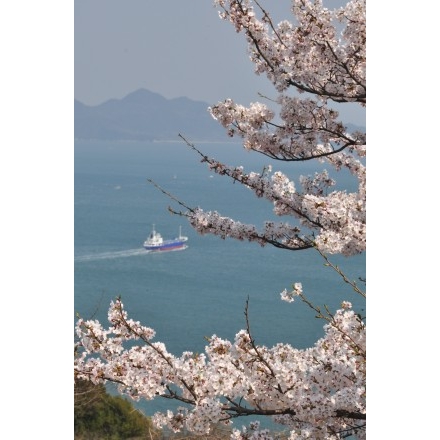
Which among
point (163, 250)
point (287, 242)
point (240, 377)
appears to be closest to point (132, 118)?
point (163, 250)

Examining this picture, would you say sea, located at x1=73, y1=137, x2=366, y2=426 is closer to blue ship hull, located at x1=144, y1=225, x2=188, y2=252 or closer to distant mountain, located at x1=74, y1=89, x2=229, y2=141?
blue ship hull, located at x1=144, y1=225, x2=188, y2=252

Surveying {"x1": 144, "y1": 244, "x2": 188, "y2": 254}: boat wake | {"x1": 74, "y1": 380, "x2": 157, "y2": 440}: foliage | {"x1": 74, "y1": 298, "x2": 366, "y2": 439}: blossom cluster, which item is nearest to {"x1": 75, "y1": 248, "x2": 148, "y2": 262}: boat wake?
{"x1": 144, "y1": 244, "x2": 188, "y2": 254}: boat wake

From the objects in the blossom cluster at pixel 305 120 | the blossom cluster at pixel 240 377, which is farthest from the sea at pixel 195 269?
the blossom cluster at pixel 240 377

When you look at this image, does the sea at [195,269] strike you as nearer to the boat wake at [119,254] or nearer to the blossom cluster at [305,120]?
the boat wake at [119,254]

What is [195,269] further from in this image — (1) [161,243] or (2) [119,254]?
(2) [119,254]

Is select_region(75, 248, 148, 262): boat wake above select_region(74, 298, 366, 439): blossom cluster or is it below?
above

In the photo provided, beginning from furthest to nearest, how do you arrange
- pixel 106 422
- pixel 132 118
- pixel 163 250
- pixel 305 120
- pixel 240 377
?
1. pixel 132 118
2. pixel 163 250
3. pixel 106 422
4. pixel 305 120
5. pixel 240 377
